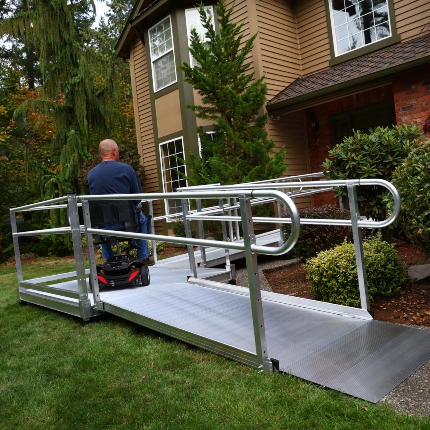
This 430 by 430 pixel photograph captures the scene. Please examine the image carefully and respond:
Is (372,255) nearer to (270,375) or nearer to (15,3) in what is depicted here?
(270,375)

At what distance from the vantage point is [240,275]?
6.36 metres

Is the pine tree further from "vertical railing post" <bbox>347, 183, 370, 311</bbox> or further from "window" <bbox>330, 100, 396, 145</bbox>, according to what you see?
"vertical railing post" <bbox>347, 183, 370, 311</bbox>

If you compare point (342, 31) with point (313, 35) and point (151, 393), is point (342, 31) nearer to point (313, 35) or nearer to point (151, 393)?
point (313, 35)

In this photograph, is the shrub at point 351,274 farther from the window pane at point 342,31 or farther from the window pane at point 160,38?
the window pane at point 160,38

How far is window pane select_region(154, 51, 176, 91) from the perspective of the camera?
11.2m

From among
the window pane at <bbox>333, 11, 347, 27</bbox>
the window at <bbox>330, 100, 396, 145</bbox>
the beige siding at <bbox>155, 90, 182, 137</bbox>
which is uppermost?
the window pane at <bbox>333, 11, 347, 27</bbox>

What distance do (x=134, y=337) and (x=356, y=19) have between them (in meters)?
9.00

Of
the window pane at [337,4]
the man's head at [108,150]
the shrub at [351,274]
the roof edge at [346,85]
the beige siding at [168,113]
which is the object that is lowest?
the shrub at [351,274]

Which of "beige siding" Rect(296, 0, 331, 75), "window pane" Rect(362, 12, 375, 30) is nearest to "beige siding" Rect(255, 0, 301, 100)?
"beige siding" Rect(296, 0, 331, 75)

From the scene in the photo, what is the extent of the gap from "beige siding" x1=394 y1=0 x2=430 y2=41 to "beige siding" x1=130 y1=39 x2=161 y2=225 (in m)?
6.48

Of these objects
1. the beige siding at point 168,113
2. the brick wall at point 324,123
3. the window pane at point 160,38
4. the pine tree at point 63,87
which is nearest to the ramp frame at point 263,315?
the brick wall at point 324,123

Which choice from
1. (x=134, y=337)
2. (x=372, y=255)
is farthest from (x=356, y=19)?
(x=134, y=337)

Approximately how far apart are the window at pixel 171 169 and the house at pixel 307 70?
3 centimetres

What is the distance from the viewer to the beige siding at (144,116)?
12.5 meters
